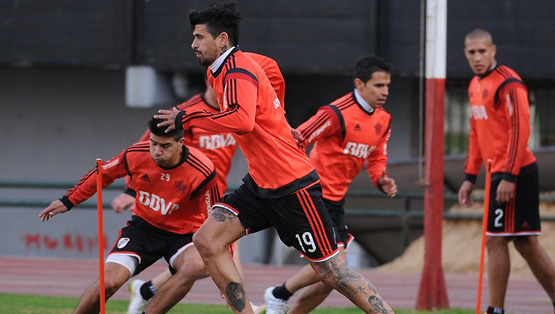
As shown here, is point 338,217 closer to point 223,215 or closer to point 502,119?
point 502,119

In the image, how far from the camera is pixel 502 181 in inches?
331

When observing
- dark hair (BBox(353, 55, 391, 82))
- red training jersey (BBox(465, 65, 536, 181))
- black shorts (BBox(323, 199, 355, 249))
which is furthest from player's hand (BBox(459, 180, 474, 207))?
dark hair (BBox(353, 55, 391, 82))

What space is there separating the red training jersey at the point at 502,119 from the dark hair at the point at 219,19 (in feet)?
9.45

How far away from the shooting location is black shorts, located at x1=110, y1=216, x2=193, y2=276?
759 centimetres

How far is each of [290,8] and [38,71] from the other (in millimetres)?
4792

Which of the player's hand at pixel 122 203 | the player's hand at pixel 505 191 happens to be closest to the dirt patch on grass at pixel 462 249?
the player's hand at pixel 505 191

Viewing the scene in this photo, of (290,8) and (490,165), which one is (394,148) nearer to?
(290,8)

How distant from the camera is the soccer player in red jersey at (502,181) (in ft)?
27.8

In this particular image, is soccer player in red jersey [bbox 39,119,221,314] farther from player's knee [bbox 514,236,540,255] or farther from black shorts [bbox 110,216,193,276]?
player's knee [bbox 514,236,540,255]

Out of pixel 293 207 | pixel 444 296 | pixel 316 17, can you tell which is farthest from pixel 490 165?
pixel 316 17

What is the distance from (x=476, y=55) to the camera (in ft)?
28.4

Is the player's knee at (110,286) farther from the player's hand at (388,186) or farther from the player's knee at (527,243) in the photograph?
the player's knee at (527,243)

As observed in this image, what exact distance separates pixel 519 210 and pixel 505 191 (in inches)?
11.7

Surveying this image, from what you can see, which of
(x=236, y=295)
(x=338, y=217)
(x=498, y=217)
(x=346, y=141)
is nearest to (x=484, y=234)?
(x=498, y=217)
